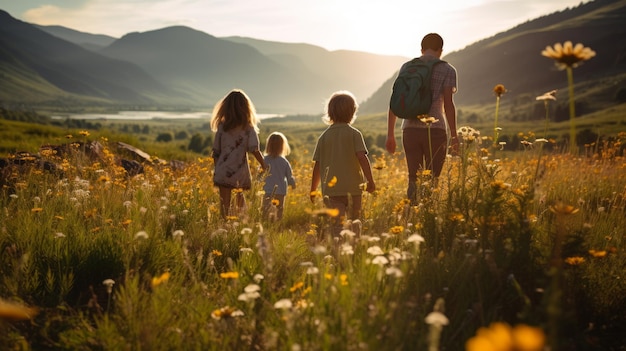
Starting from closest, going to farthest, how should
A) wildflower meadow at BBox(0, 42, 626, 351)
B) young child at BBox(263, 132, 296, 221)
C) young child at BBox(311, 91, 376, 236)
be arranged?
1. wildflower meadow at BBox(0, 42, 626, 351)
2. young child at BBox(311, 91, 376, 236)
3. young child at BBox(263, 132, 296, 221)

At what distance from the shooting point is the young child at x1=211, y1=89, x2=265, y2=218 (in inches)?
254

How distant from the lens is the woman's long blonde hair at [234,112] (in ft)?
21.0

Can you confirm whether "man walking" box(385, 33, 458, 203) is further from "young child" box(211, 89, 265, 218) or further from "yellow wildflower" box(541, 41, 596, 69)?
"yellow wildflower" box(541, 41, 596, 69)

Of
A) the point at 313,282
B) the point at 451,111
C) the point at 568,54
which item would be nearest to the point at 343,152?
the point at 451,111

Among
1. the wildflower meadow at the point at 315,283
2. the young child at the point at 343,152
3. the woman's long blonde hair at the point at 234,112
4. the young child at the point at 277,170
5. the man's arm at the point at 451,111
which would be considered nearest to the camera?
the wildflower meadow at the point at 315,283

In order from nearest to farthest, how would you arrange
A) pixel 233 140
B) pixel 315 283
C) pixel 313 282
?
pixel 315 283, pixel 313 282, pixel 233 140

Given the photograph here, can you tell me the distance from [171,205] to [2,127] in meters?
18.0

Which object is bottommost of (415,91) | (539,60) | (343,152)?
(343,152)

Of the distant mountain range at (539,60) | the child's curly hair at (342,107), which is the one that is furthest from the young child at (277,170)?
the distant mountain range at (539,60)

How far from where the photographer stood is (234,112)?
6422mm

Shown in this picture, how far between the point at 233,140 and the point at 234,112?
0.38 m

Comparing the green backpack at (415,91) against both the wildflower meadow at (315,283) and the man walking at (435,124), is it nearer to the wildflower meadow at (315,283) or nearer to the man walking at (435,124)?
the man walking at (435,124)

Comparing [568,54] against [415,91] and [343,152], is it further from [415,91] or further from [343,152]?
[343,152]

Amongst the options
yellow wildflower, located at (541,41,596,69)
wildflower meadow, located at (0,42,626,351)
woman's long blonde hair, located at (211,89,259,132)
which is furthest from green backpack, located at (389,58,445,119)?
yellow wildflower, located at (541,41,596,69)
